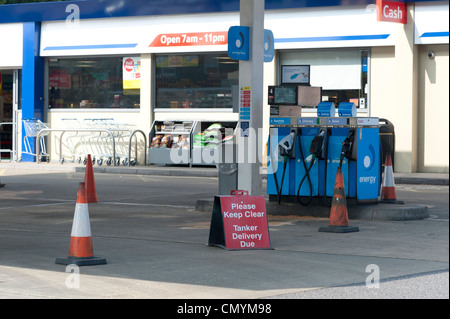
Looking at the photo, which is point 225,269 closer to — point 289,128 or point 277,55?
point 289,128

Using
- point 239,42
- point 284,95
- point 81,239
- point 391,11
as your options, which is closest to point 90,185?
point 284,95

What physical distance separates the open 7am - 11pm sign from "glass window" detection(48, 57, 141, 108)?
17691 mm

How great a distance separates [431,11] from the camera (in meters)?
22.3

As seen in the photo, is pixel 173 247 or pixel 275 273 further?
pixel 173 247

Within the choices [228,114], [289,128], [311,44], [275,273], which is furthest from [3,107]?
[275,273]

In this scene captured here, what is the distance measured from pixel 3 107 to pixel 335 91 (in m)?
13.2

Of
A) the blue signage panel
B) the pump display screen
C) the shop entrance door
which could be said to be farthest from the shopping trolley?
the blue signage panel

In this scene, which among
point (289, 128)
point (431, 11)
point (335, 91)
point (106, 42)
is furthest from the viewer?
point (106, 42)

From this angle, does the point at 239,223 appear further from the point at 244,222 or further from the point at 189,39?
the point at 189,39

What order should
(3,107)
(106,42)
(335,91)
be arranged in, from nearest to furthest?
1. (335,91)
2. (106,42)
3. (3,107)

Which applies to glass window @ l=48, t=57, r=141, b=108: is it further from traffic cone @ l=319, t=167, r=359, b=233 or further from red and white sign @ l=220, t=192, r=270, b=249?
red and white sign @ l=220, t=192, r=270, b=249

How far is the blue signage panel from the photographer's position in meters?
11.9

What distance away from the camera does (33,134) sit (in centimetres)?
2798

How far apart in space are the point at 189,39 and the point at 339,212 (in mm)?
15616
